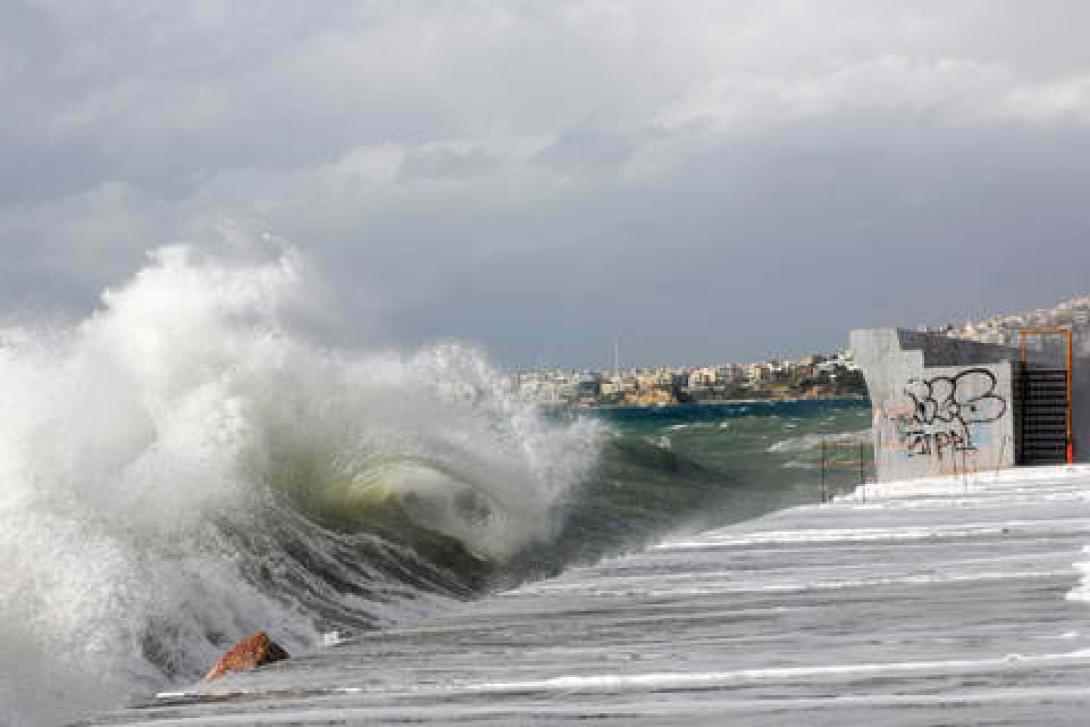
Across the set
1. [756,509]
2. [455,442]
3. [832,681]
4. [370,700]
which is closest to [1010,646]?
[832,681]

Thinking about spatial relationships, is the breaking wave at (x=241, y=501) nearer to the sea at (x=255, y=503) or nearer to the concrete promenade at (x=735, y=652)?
the sea at (x=255, y=503)

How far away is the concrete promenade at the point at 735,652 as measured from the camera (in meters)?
3.71

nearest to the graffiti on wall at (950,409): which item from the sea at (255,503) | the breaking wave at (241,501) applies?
the sea at (255,503)

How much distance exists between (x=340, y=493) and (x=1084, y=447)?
9866 mm

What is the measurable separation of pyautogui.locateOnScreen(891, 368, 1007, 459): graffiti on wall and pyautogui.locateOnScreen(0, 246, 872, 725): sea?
782mm

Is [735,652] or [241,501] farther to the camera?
[241,501]

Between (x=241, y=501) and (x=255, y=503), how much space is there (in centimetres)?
19

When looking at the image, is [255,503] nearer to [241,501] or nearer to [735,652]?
[241,501]

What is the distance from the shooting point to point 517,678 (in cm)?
438

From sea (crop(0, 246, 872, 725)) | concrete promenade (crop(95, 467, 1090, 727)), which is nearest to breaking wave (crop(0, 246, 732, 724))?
sea (crop(0, 246, 872, 725))

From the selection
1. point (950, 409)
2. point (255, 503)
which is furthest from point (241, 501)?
point (950, 409)

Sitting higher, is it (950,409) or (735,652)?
(950,409)

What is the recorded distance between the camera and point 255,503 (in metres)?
16.3

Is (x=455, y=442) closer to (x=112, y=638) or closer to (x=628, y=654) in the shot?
(x=112, y=638)
